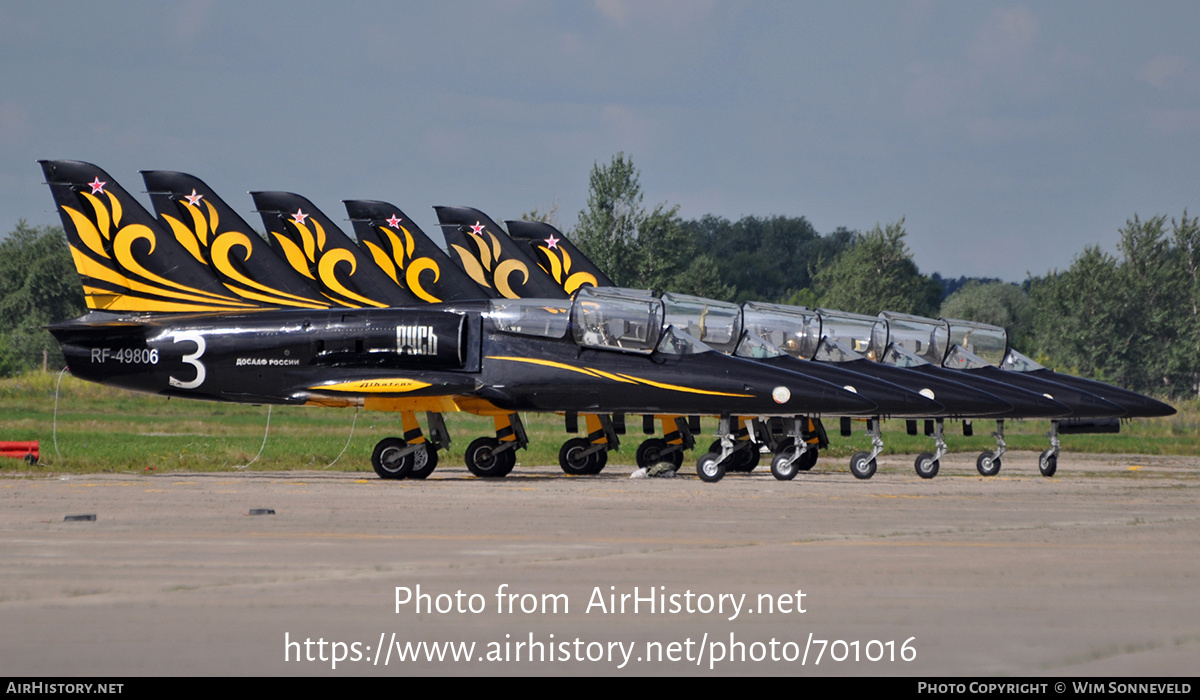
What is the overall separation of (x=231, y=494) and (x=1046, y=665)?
11956 millimetres

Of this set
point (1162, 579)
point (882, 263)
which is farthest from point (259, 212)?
point (882, 263)

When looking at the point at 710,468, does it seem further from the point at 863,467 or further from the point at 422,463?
the point at 422,463

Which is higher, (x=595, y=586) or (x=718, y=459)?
(x=595, y=586)

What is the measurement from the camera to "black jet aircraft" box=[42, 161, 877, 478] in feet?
64.7

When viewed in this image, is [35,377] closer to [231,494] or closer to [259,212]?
[259,212]

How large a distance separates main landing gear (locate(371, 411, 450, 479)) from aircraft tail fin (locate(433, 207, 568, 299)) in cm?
758

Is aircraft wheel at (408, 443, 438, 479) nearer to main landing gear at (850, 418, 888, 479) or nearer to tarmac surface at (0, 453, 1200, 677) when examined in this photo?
tarmac surface at (0, 453, 1200, 677)

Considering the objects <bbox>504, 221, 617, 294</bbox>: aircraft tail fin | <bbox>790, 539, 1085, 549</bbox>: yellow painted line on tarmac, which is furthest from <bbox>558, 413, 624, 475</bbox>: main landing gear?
<bbox>790, 539, 1085, 549</bbox>: yellow painted line on tarmac

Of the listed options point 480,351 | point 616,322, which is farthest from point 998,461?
point 480,351

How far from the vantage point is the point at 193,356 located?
830 inches

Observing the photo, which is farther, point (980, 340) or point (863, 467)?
point (980, 340)

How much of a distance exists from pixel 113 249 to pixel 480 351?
264 inches

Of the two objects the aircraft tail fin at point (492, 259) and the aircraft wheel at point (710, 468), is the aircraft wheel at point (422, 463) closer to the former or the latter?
the aircraft wheel at point (710, 468)

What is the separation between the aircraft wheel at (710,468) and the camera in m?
19.7
